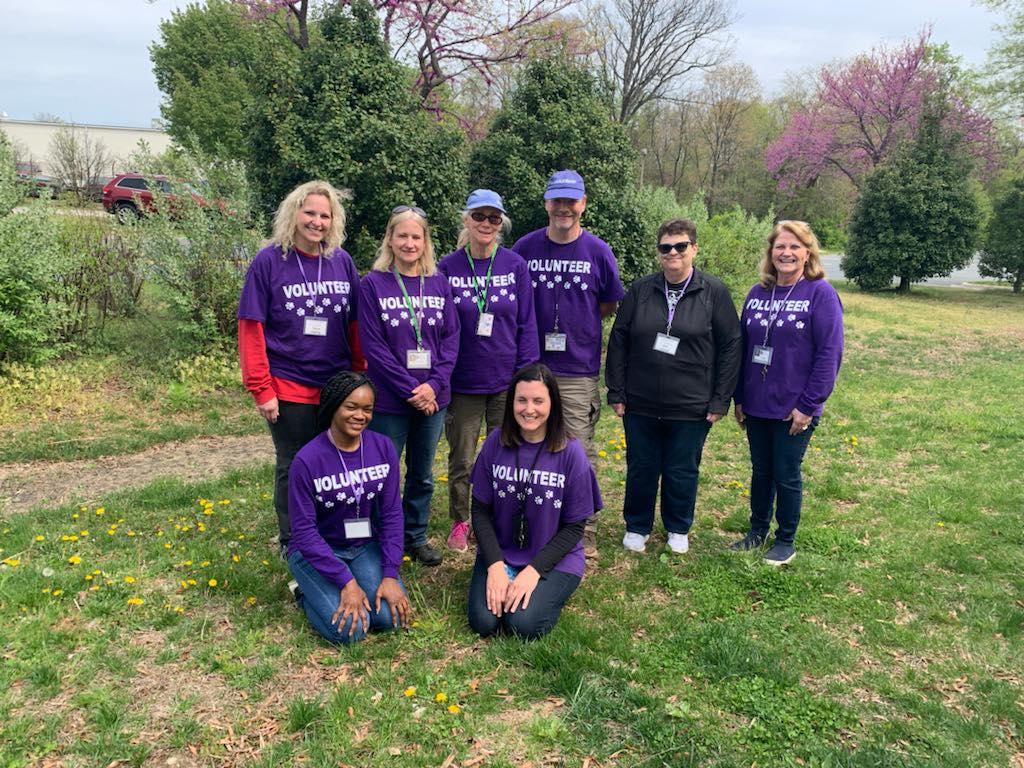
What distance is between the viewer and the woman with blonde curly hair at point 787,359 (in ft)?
12.6

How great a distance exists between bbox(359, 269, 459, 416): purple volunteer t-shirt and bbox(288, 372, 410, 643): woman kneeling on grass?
0.95 ft

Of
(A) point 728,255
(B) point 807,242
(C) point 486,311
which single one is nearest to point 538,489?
(C) point 486,311

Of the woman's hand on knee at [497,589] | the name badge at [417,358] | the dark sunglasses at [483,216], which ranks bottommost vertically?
the woman's hand on knee at [497,589]

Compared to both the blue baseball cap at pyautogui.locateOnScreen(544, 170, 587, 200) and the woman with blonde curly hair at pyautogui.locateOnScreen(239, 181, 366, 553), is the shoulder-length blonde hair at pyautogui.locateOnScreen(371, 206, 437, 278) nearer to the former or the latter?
the woman with blonde curly hair at pyautogui.locateOnScreen(239, 181, 366, 553)

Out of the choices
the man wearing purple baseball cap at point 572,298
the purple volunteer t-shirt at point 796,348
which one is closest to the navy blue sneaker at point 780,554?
the purple volunteer t-shirt at point 796,348

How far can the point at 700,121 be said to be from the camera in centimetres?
4438

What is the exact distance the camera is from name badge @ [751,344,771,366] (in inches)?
155

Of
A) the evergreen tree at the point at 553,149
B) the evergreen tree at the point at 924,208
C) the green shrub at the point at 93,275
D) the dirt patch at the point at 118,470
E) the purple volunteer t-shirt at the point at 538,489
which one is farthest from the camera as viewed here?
the evergreen tree at the point at 924,208

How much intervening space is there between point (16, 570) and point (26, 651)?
2.89 feet

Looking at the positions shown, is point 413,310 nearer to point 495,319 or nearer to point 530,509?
point 495,319

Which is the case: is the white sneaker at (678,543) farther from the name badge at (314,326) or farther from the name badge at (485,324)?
the name badge at (314,326)

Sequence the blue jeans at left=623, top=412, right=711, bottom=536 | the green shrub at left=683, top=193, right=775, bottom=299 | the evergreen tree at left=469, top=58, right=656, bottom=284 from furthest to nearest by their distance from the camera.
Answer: the green shrub at left=683, top=193, right=775, bottom=299 → the evergreen tree at left=469, top=58, right=656, bottom=284 → the blue jeans at left=623, top=412, right=711, bottom=536

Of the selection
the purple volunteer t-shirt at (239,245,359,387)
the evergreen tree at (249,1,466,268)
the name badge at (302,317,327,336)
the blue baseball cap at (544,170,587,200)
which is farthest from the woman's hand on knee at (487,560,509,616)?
the evergreen tree at (249,1,466,268)

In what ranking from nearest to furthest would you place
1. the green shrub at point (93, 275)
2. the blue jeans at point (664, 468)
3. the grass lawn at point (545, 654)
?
the grass lawn at point (545, 654)
the blue jeans at point (664, 468)
the green shrub at point (93, 275)
